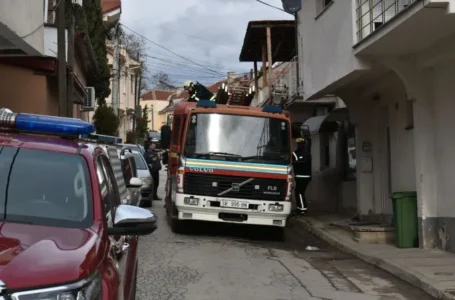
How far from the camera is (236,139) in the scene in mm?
11820

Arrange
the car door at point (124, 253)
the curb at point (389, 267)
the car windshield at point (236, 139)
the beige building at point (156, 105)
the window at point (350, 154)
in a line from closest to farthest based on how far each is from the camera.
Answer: the car door at point (124, 253) → the curb at point (389, 267) → the car windshield at point (236, 139) → the window at point (350, 154) → the beige building at point (156, 105)

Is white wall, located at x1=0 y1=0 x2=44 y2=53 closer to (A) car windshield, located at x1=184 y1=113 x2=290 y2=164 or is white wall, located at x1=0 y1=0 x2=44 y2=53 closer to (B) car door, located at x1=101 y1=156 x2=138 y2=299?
(A) car windshield, located at x1=184 y1=113 x2=290 y2=164

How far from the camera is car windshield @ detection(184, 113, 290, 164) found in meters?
11.7

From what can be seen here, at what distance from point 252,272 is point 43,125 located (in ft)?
16.2

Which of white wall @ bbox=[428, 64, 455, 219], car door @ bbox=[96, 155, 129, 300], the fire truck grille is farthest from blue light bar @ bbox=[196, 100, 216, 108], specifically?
car door @ bbox=[96, 155, 129, 300]

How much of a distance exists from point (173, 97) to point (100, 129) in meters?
63.3

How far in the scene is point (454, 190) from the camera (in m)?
9.70

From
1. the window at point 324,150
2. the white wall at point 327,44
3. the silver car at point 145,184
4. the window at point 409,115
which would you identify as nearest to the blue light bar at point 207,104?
the white wall at point 327,44

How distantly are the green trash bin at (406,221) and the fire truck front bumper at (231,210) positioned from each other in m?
2.18

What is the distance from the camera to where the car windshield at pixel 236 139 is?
38.4ft

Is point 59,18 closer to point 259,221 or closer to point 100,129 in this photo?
point 259,221

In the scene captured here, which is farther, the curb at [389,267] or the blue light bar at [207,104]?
the blue light bar at [207,104]

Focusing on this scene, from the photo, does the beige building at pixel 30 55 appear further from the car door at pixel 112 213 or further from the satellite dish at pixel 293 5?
the satellite dish at pixel 293 5

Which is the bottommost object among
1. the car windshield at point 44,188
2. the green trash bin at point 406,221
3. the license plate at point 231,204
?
the green trash bin at point 406,221
